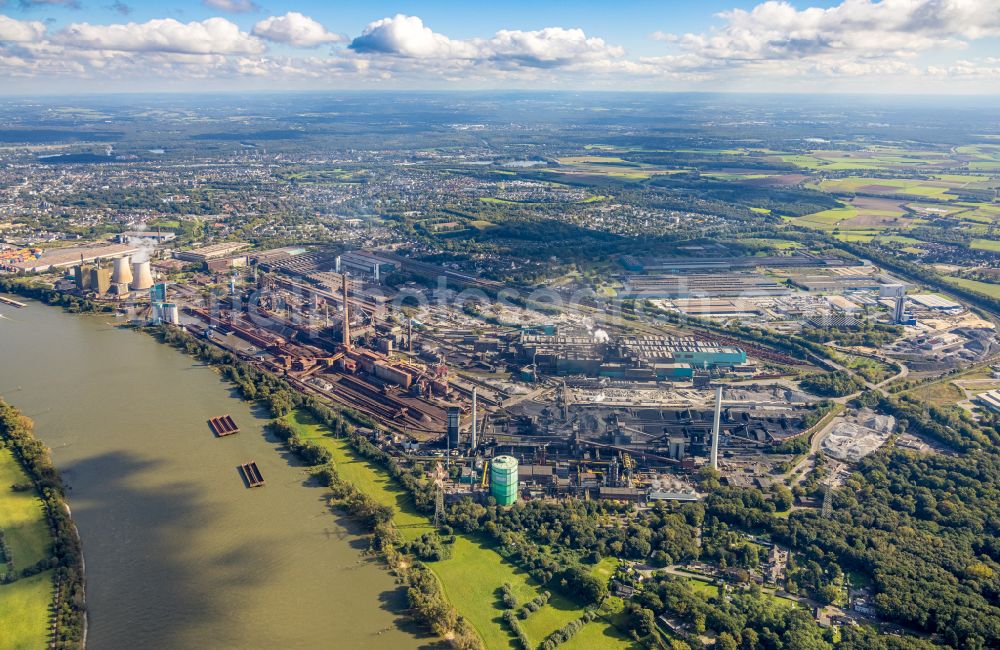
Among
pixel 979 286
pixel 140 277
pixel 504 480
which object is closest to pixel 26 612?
pixel 504 480

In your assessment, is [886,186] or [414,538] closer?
[414,538]

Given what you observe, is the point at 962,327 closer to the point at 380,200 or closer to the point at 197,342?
the point at 197,342

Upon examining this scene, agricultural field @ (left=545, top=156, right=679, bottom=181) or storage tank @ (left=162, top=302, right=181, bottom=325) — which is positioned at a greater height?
agricultural field @ (left=545, top=156, right=679, bottom=181)

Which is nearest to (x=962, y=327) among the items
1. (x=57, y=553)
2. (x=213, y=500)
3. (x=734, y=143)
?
(x=213, y=500)

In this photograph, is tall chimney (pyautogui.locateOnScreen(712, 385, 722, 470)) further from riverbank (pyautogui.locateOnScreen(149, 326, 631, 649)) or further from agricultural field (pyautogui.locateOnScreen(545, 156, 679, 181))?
agricultural field (pyautogui.locateOnScreen(545, 156, 679, 181))

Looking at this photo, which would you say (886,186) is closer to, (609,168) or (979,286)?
(609,168)

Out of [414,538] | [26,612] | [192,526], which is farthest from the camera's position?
[192,526]

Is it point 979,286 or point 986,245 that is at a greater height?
point 986,245

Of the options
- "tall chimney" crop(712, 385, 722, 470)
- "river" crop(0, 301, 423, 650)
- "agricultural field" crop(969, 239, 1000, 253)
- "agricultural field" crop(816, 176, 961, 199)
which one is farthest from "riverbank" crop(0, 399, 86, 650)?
"agricultural field" crop(816, 176, 961, 199)
